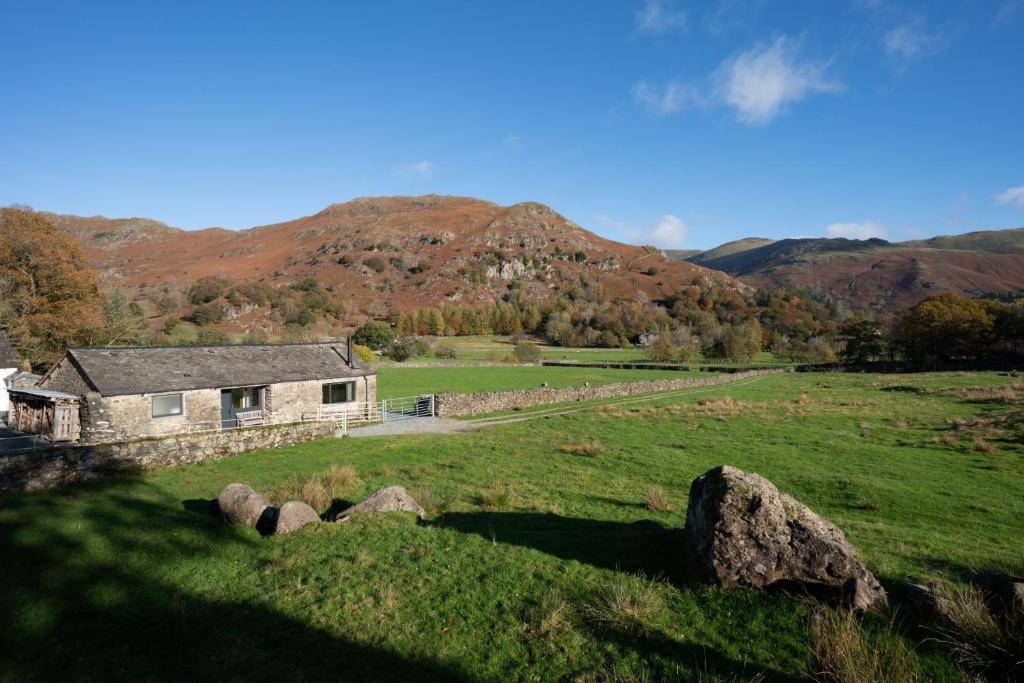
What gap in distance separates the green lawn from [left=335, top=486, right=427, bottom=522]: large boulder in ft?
100

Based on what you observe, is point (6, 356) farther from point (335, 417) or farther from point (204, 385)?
point (335, 417)

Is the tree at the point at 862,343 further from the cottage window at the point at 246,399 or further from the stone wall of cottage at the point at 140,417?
A: the stone wall of cottage at the point at 140,417

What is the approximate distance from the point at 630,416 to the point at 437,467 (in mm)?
18185

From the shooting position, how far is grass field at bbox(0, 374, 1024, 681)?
618 cm

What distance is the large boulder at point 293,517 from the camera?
10562 mm

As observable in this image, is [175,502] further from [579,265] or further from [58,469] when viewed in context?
[579,265]

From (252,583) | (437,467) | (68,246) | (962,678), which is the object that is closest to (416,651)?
(252,583)

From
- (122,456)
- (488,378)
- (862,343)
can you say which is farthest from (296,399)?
(862,343)

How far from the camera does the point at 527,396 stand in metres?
40.2

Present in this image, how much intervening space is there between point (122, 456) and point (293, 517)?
35.2 feet

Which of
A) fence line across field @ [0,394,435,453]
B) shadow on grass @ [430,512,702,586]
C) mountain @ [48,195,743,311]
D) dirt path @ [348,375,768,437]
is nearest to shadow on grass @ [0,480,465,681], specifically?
shadow on grass @ [430,512,702,586]

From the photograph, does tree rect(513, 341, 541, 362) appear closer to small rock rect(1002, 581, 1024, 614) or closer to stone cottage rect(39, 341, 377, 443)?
stone cottage rect(39, 341, 377, 443)

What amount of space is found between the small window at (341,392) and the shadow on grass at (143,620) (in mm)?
20709

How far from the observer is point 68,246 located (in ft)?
139
